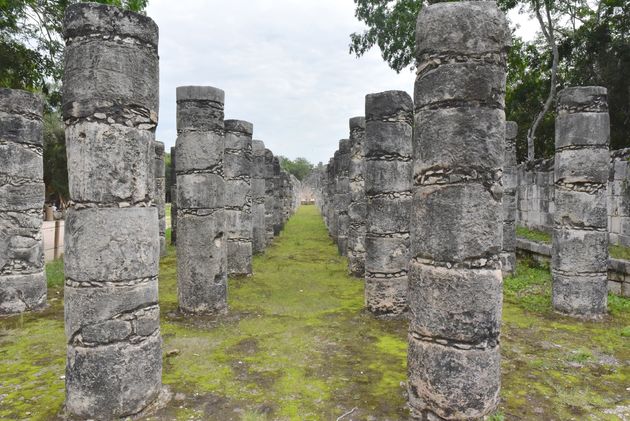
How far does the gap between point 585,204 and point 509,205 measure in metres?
3.04

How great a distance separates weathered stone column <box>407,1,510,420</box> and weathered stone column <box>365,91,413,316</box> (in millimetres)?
3375

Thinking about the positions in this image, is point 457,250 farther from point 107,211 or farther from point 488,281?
point 107,211

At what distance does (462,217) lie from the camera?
4316 mm

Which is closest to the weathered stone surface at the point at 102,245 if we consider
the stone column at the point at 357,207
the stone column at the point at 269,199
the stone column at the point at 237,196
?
the stone column at the point at 237,196

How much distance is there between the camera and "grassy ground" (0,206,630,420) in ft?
15.4

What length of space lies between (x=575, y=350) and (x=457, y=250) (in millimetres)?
3404

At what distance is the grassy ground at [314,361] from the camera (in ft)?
15.4

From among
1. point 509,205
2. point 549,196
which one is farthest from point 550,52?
point 509,205

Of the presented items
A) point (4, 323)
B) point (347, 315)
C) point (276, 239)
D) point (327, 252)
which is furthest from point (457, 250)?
point (276, 239)

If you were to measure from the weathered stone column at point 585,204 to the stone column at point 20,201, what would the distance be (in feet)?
30.2

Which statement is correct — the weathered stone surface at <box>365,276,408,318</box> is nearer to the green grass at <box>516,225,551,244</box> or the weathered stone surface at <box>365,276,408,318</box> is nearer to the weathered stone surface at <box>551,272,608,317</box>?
the weathered stone surface at <box>551,272,608,317</box>

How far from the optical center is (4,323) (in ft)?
24.3

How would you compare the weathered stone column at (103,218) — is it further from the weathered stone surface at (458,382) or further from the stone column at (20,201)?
the stone column at (20,201)

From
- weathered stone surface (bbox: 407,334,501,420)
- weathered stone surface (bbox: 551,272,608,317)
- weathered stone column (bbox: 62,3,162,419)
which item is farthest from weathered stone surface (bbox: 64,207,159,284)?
weathered stone surface (bbox: 551,272,608,317)
